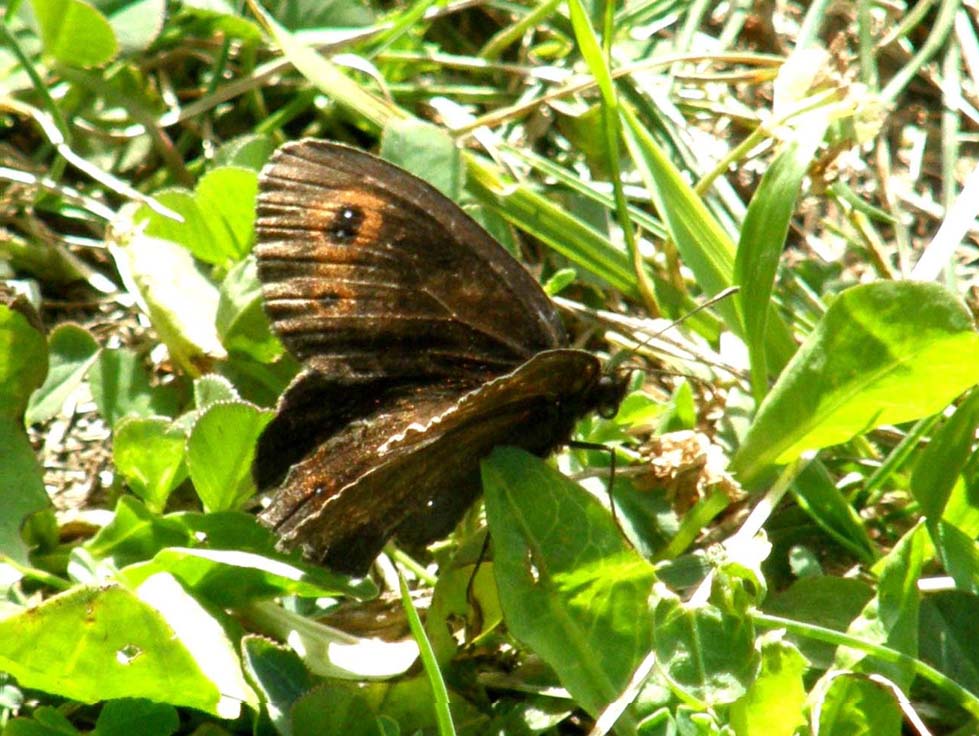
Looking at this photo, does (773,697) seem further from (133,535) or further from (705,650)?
(133,535)

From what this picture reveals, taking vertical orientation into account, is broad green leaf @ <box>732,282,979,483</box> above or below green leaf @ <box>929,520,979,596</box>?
above

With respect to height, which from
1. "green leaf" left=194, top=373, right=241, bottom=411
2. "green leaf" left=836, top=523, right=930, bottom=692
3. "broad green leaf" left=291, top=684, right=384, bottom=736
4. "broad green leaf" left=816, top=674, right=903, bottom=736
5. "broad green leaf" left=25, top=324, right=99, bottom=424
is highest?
"green leaf" left=194, top=373, right=241, bottom=411

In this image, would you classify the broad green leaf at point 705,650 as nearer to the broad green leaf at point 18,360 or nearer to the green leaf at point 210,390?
the green leaf at point 210,390

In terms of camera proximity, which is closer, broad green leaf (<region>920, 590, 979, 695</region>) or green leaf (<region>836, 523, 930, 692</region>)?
green leaf (<region>836, 523, 930, 692</region>)

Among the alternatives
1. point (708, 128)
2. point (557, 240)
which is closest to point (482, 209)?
point (557, 240)

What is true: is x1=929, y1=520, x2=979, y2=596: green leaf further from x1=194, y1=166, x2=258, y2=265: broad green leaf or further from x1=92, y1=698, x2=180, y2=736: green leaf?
x1=194, y1=166, x2=258, y2=265: broad green leaf

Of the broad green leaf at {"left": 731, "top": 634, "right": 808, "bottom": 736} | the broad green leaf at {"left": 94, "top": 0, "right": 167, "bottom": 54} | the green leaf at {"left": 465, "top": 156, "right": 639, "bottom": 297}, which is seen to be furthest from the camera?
the broad green leaf at {"left": 94, "top": 0, "right": 167, "bottom": 54}

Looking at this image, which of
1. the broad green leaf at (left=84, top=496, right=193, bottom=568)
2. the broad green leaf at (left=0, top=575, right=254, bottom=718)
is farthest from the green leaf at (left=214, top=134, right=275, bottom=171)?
the broad green leaf at (left=0, top=575, right=254, bottom=718)
